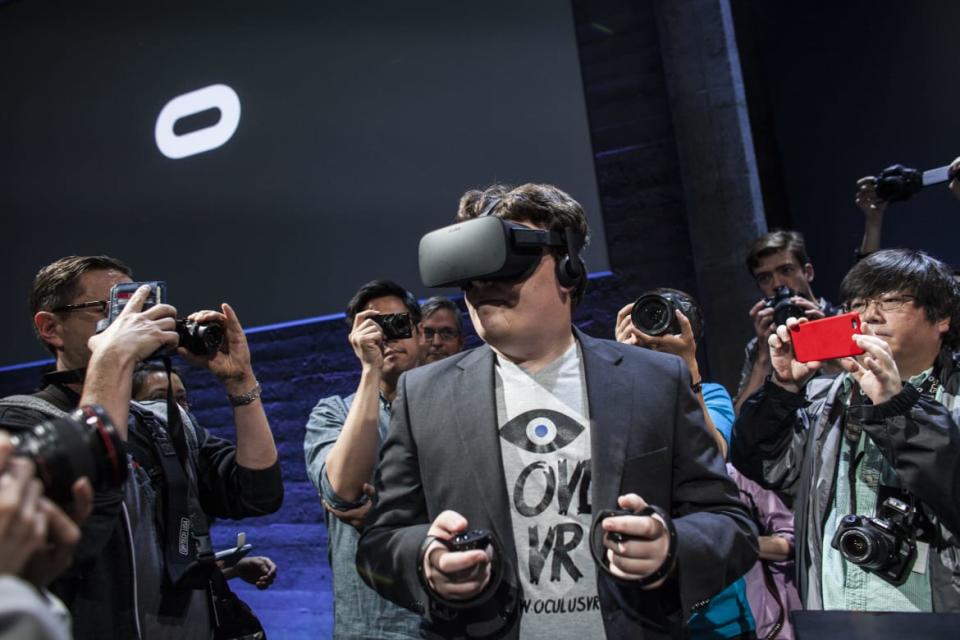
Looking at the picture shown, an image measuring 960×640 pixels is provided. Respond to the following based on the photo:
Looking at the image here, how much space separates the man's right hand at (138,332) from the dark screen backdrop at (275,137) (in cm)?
171

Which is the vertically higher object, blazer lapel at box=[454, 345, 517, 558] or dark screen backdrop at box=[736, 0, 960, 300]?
dark screen backdrop at box=[736, 0, 960, 300]

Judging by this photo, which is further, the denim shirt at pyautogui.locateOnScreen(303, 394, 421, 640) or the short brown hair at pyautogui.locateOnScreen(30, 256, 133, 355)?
the denim shirt at pyautogui.locateOnScreen(303, 394, 421, 640)

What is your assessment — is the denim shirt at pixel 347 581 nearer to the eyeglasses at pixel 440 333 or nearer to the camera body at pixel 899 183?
the eyeglasses at pixel 440 333

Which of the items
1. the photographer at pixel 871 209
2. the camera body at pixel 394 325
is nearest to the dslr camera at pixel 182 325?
the camera body at pixel 394 325

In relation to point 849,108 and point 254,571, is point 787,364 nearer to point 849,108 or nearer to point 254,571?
point 254,571

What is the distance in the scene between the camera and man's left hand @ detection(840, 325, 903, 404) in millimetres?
1520

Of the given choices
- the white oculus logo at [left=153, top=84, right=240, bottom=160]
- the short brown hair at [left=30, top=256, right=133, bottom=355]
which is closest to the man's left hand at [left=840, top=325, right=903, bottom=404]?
the short brown hair at [left=30, top=256, right=133, bottom=355]

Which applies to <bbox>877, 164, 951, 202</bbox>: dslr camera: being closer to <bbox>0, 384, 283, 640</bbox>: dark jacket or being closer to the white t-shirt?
the white t-shirt

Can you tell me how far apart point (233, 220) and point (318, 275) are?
59 cm

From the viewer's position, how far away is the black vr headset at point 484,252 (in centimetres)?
121

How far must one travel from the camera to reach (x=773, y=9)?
10.9 feet

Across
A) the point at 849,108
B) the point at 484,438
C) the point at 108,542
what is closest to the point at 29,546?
the point at 484,438

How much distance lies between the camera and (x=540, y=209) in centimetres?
133

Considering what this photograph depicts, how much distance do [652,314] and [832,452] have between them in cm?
51
